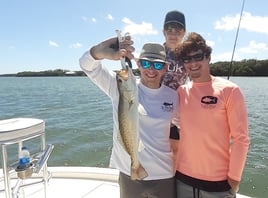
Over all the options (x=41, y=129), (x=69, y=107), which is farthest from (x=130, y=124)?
(x=69, y=107)

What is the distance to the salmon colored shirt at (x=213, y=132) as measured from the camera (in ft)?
6.94

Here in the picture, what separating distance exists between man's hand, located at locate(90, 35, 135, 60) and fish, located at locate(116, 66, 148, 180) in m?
0.15

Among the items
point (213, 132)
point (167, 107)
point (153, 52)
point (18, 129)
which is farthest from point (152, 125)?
point (18, 129)

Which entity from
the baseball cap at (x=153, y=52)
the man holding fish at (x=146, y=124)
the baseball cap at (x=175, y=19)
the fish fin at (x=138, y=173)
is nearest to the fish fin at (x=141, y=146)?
the man holding fish at (x=146, y=124)

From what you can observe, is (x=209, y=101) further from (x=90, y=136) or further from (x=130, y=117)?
(x=90, y=136)

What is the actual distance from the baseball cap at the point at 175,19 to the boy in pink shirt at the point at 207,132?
0.90m

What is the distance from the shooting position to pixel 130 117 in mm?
2025

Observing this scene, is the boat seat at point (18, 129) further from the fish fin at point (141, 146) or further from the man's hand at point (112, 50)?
the fish fin at point (141, 146)

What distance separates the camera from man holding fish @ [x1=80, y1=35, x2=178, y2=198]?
2.19 m

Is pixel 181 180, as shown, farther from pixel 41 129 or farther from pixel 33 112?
pixel 33 112

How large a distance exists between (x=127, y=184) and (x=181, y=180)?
42 cm

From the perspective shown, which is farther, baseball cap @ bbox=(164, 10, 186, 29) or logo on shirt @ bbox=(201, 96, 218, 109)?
baseball cap @ bbox=(164, 10, 186, 29)

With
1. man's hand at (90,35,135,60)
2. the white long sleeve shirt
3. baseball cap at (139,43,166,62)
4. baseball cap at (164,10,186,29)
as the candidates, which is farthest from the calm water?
man's hand at (90,35,135,60)

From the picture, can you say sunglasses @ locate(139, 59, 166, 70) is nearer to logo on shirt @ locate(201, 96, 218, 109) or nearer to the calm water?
logo on shirt @ locate(201, 96, 218, 109)
